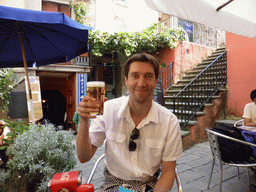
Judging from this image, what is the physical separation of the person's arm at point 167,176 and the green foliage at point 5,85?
7865mm

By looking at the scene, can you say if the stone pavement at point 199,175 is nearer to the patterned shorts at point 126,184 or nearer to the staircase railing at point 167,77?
the patterned shorts at point 126,184

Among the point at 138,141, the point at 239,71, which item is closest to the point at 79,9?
the point at 239,71

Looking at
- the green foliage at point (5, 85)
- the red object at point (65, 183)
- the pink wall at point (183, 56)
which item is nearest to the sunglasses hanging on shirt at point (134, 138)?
the red object at point (65, 183)

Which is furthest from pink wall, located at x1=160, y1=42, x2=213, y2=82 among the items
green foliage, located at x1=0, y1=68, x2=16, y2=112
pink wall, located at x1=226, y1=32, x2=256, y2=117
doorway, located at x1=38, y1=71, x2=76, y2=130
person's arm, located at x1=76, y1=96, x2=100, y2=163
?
person's arm, located at x1=76, y1=96, x2=100, y2=163

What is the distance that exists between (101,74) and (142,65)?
9863 mm

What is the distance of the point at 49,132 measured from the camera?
77.0 inches

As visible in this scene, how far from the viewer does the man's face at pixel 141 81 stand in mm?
1533

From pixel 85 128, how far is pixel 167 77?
25.5ft

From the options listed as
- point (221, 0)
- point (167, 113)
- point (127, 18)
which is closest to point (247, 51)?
point (221, 0)

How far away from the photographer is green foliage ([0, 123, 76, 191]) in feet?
5.02

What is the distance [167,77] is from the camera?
8695 millimetres

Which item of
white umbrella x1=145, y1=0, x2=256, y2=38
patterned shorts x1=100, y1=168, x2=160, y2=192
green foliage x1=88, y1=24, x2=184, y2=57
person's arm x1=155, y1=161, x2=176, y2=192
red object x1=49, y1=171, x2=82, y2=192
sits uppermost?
green foliage x1=88, y1=24, x2=184, y2=57

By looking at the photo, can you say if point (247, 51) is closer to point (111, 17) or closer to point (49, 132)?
point (49, 132)

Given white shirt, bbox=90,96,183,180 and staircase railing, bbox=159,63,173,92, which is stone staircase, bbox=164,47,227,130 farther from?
white shirt, bbox=90,96,183,180
